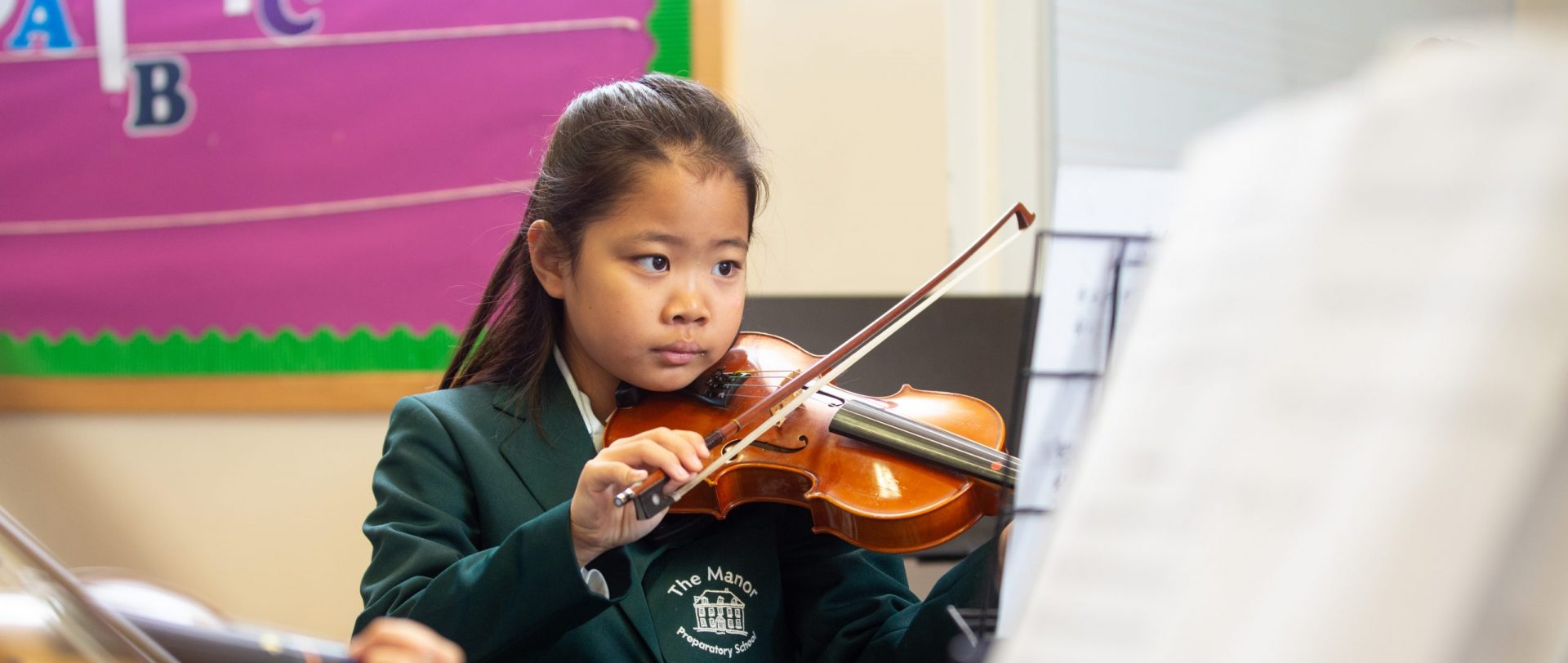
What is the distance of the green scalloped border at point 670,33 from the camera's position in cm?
161

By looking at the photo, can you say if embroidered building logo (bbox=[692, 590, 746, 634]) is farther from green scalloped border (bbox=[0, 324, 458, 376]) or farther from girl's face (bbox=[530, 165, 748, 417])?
green scalloped border (bbox=[0, 324, 458, 376])

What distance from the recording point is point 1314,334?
0.93 feet

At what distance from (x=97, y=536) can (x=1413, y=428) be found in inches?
17.2

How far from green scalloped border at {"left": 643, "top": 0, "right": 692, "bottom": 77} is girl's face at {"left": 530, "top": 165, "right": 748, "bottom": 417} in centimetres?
75

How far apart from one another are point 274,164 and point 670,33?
1.90 ft

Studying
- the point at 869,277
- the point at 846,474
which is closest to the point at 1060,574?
the point at 846,474

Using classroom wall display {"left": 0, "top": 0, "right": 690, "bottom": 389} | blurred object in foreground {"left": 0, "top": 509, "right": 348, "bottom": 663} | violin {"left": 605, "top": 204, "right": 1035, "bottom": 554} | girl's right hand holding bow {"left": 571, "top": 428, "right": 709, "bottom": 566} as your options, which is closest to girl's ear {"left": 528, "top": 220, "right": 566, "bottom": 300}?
violin {"left": 605, "top": 204, "right": 1035, "bottom": 554}

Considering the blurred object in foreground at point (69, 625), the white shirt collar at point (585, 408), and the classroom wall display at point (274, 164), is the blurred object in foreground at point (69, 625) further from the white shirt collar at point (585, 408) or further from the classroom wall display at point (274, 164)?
the classroom wall display at point (274, 164)

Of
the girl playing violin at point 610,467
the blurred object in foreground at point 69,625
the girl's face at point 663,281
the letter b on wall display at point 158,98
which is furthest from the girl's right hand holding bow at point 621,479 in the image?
the letter b on wall display at point 158,98

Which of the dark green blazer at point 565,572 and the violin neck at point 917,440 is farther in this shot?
the violin neck at point 917,440

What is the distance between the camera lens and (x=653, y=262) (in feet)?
2.91

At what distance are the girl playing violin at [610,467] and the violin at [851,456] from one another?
31 millimetres

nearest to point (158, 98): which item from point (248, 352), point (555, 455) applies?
point (248, 352)

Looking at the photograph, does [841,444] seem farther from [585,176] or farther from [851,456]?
[585,176]
